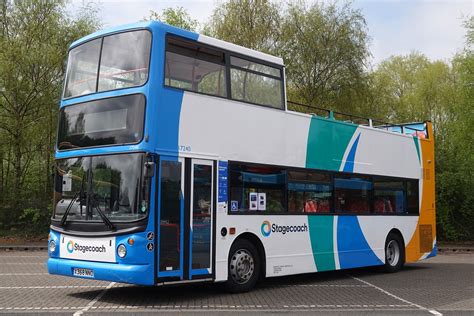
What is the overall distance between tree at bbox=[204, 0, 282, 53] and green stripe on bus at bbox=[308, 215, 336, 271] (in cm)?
1776

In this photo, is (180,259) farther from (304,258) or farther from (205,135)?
(304,258)

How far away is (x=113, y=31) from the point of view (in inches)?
424

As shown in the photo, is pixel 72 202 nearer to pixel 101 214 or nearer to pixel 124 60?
pixel 101 214

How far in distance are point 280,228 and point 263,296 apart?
1735 millimetres

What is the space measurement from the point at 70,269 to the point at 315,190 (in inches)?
233

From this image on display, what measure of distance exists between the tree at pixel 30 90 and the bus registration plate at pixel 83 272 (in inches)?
750

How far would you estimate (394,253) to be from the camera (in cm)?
1652

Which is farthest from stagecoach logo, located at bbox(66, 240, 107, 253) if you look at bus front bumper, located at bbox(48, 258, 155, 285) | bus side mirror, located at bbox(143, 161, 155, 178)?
bus side mirror, located at bbox(143, 161, 155, 178)

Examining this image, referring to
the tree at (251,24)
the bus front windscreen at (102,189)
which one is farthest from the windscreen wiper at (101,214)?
the tree at (251,24)

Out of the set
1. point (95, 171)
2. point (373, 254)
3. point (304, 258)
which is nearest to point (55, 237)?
point (95, 171)

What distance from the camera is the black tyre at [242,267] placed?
11.3 metres

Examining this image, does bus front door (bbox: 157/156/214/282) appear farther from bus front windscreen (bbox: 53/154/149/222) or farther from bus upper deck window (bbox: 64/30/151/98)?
bus upper deck window (bbox: 64/30/151/98)

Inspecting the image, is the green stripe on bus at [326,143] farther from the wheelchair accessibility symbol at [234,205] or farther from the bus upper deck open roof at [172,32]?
the wheelchair accessibility symbol at [234,205]

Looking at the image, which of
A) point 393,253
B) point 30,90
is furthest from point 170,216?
point 30,90
